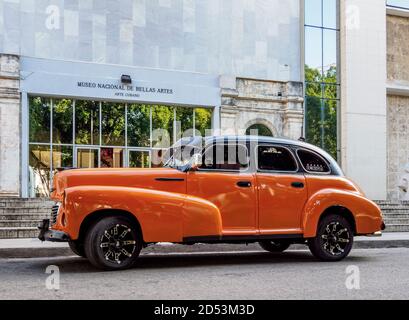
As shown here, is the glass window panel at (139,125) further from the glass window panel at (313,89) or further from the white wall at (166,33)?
the glass window panel at (313,89)

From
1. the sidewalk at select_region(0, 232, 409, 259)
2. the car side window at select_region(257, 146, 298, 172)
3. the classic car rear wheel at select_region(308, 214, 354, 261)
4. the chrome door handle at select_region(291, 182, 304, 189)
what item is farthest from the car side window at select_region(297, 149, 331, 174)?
the sidewalk at select_region(0, 232, 409, 259)

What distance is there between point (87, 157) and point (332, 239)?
15.0 metres

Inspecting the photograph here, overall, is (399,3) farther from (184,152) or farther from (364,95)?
(184,152)

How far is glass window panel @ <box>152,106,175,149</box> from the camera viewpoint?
78.2 ft

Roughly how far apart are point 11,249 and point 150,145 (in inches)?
566

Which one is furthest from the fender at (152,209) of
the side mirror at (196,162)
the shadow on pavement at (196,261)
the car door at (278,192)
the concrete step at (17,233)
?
the concrete step at (17,233)

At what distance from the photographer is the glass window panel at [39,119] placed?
21.8 m

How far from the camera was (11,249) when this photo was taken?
964cm

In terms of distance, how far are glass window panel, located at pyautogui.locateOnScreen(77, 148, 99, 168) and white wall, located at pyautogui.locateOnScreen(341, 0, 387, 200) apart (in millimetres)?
11389

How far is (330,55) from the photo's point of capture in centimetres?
2741

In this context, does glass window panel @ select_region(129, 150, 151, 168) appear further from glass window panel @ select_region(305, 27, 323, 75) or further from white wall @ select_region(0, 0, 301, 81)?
glass window panel @ select_region(305, 27, 323, 75)

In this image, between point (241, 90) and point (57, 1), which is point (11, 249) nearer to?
point (57, 1)

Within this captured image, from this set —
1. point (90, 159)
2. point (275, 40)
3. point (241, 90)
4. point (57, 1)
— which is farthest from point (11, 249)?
point (275, 40)

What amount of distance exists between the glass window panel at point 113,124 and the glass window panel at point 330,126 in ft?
31.2
